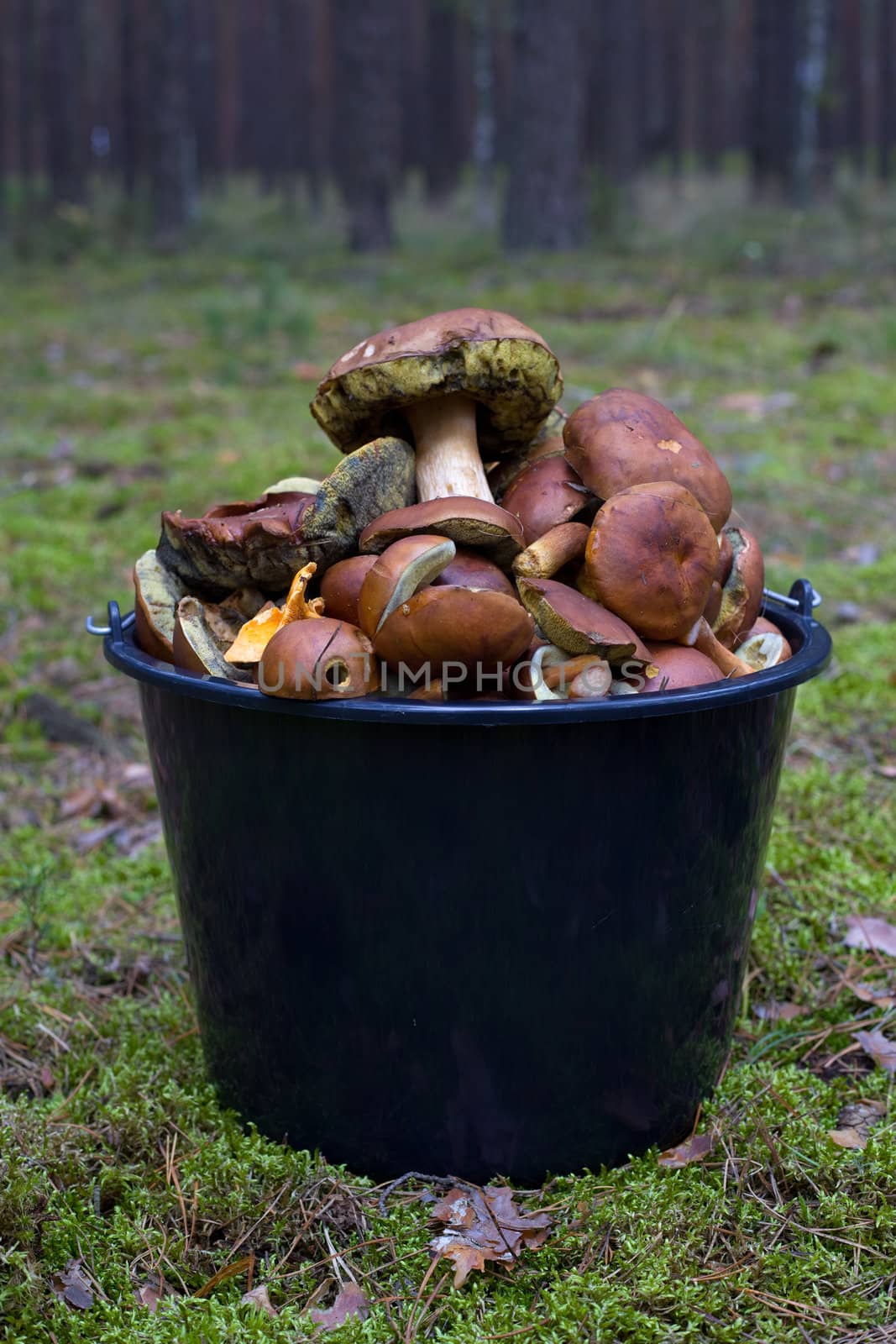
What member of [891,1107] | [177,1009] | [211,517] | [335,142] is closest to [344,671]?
[211,517]

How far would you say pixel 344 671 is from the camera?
5.12 feet

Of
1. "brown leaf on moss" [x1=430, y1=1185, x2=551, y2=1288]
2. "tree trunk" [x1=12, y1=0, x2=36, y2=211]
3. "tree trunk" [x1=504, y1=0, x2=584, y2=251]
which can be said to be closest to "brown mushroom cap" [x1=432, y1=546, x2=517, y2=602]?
"brown leaf on moss" [x1=430, y1=1185, x2=551, y2=1288]

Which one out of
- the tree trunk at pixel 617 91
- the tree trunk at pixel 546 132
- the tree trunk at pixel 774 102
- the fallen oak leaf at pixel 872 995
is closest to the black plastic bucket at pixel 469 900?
the fallen oak leaf at pixel 872 995

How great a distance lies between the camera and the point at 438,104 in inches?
1214

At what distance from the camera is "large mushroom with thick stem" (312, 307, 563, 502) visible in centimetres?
176

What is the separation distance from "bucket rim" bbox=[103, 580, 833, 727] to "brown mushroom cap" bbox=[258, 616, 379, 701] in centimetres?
2

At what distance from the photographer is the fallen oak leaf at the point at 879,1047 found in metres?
2.09

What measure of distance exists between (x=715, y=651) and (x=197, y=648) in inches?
31.8

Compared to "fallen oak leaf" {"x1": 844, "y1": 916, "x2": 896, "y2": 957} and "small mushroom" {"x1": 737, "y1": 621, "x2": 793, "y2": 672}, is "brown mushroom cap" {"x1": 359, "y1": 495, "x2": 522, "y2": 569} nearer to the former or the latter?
"small mushroom" {"x1": 737, "y1": 621, "x2": 793, "y2": 672}

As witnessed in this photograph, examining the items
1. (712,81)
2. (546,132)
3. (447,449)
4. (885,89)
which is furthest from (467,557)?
(712,81)

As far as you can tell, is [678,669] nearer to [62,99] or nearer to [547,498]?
[547,498]

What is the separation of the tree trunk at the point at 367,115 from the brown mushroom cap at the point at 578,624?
12.4 metres

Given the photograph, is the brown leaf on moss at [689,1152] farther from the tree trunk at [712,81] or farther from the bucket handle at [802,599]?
the tree trunk at [712,81]

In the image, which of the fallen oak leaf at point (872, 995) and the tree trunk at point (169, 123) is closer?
the fallen oak leaf at point (872, 995)
